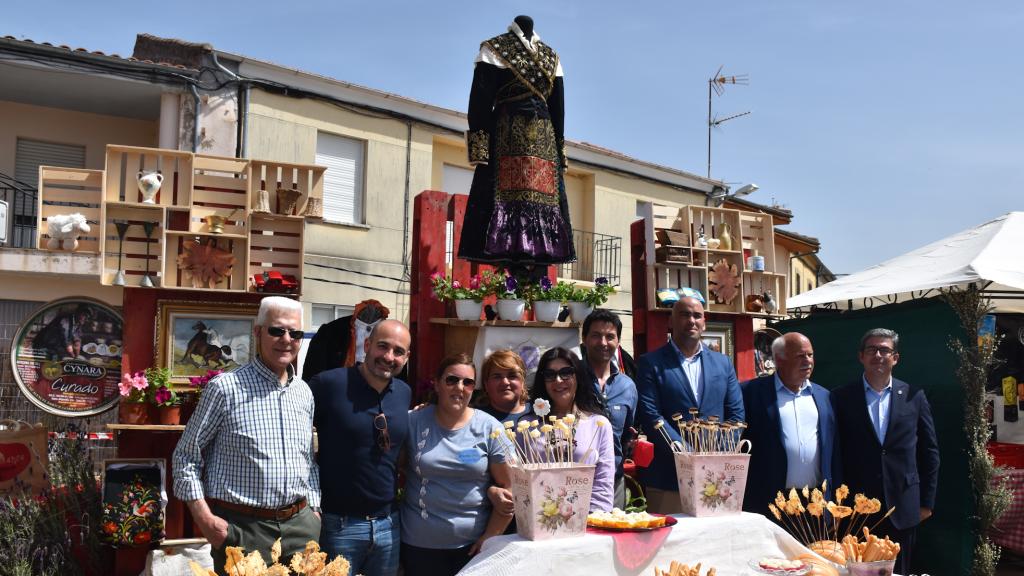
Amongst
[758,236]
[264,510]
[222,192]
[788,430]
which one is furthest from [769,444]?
[222,192]

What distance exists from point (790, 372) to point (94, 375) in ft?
15.7

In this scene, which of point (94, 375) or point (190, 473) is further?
point (94, 375)

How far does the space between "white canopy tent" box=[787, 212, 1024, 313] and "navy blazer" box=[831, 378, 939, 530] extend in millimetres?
2030

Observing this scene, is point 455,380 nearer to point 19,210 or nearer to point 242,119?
point 242,119

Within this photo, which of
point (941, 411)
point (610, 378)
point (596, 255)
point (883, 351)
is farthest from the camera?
point (596, 255)

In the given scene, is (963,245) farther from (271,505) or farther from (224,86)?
(224,86)

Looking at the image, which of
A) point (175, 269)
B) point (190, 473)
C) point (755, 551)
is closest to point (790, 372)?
point (755, 551)

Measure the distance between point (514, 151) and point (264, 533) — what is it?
11.6ft

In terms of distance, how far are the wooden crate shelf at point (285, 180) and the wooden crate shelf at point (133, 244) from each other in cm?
71

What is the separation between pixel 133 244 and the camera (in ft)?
18.9

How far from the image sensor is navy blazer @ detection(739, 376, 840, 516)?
434 centimetres

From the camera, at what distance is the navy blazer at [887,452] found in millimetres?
4766

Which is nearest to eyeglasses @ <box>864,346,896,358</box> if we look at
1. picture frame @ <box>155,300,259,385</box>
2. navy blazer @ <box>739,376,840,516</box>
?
navy blazer @ <box>739,376,840,516</box>

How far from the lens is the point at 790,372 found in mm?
4477
